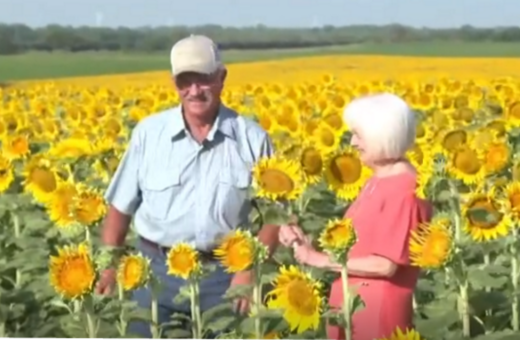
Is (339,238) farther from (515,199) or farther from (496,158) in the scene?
(496,158)

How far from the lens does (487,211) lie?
4051 mm

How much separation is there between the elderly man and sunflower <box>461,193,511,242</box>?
1.97ft

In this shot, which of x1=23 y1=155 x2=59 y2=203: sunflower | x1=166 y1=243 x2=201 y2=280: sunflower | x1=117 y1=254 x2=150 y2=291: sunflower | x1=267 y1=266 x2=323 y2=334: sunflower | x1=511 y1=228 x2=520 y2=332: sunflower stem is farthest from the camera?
x1=23 y1=155 x2=59 y2=203: sunflower

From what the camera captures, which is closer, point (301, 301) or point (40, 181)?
point (301, 301)

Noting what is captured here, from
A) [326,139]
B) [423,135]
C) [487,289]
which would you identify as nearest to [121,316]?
[487,289]

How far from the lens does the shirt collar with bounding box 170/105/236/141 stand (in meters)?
4.45

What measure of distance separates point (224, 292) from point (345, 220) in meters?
0.90

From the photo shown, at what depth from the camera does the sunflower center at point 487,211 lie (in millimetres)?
4059

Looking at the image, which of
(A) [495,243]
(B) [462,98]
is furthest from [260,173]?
(B) [462,98]

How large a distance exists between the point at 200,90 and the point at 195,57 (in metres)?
0.10

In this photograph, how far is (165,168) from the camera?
450 cm

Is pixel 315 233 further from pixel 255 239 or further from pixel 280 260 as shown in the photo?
pixel 255 239

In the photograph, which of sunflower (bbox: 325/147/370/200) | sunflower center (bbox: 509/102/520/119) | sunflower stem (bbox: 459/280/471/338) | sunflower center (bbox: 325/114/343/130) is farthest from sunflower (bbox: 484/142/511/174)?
sunflower center (bbox: 325/114/343/130)

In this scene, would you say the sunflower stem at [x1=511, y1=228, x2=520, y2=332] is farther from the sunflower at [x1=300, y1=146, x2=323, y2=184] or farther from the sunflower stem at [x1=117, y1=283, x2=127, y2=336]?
the sunflower stem at [x1=117, y1=283, x2=127, y2=336]
